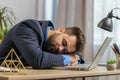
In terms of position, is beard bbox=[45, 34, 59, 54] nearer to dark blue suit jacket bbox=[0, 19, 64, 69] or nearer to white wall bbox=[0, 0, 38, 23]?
dark blue suit jacket bbox=[0, 19, 64, 69]

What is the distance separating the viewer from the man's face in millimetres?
1590

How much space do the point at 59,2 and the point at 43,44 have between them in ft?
5.65

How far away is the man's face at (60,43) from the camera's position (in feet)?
5.22

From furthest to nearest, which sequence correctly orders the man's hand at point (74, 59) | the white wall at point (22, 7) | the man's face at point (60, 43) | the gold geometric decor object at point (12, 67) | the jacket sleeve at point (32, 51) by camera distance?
the white wall at point (22, 7) < the man's hand at point (74, 59) < the man's face at point (60, 43) < the jacket sleeve at point (32, 51) < the gold geometric decor object at point (12, 67)

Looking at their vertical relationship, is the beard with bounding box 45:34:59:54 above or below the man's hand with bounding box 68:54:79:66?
above

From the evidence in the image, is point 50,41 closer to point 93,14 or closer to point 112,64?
point 112,64

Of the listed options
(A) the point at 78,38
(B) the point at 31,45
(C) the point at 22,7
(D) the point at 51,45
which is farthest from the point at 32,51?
(C) the point at 22,7

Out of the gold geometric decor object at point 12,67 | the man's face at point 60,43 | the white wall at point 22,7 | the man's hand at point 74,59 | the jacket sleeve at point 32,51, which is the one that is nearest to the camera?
the gold geometric decor object at point 12,67

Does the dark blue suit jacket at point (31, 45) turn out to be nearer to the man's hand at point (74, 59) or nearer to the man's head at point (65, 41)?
the man's head at point (65, 41)

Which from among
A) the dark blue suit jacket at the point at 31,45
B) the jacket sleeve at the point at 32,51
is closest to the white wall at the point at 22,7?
the dark blue suit jacket at the point at 31,45

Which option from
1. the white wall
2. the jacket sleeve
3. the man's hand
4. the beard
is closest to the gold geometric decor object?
the jacket sleeve

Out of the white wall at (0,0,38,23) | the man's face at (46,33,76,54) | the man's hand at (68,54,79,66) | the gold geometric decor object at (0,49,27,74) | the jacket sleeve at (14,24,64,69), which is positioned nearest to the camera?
the gold geometric decor object at (0,49,27,74)

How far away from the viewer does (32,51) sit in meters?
1.42

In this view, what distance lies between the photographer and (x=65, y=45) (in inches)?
63.2
